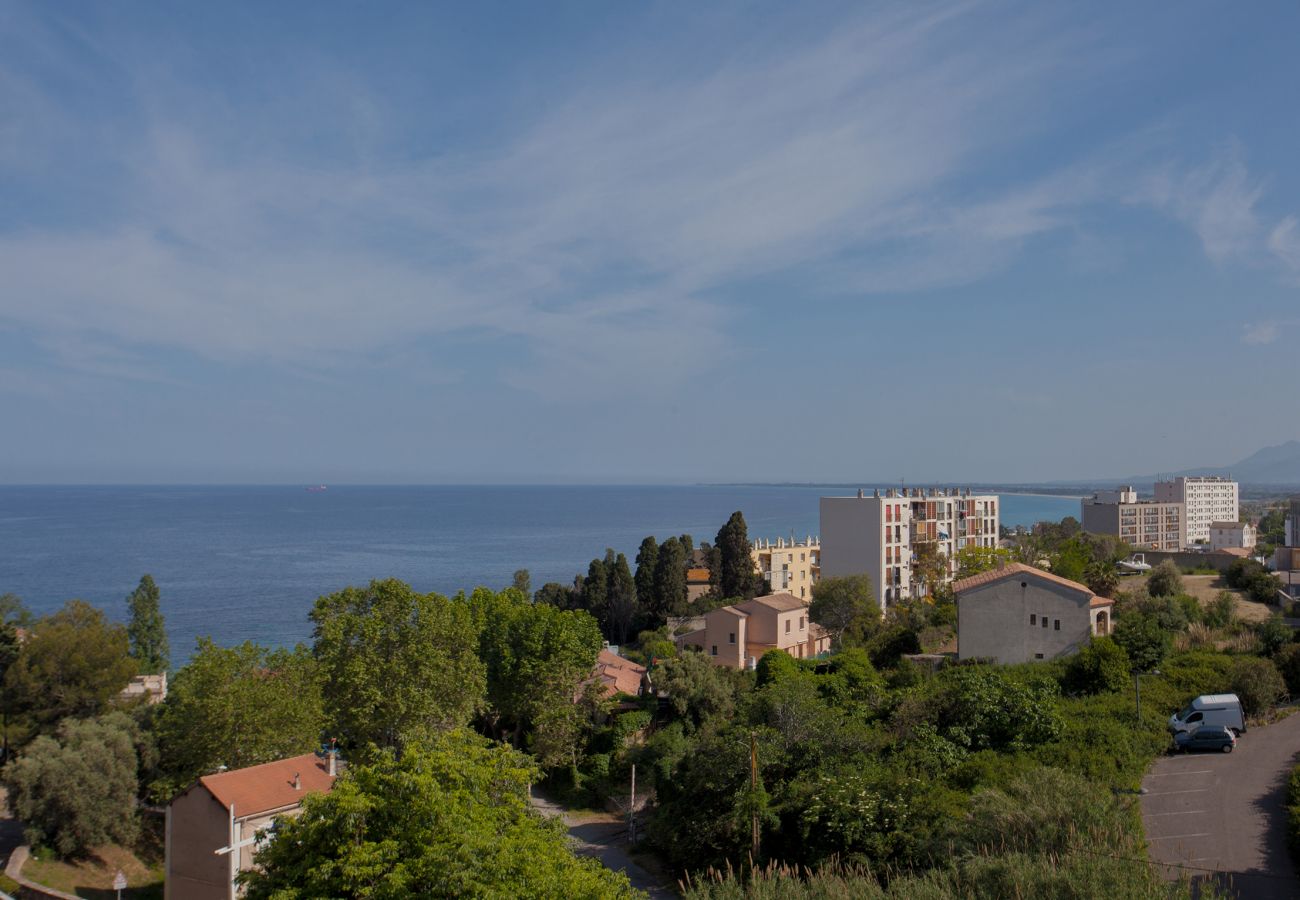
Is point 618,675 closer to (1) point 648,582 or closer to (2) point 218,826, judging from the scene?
(2) point 218,826

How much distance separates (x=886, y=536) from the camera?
2143 inches

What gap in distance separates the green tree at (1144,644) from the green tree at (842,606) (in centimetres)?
1658

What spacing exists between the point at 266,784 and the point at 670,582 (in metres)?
35.5

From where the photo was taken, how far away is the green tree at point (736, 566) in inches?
2178

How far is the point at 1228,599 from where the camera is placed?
105ft

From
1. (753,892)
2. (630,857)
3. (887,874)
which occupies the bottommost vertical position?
(630,857)

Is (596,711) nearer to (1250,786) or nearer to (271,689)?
(271,689)

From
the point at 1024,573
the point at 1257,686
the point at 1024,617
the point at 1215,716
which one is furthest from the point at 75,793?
the point at 1257,686

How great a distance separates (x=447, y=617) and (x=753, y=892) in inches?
606

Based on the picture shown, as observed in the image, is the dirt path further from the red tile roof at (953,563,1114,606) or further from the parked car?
the red tile roof at (953,563,1114,606)

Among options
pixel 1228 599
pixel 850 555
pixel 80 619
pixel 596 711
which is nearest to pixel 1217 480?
pixel 850 555

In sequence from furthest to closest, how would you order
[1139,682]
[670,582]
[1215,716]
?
[670,582]
[1139,682]
[1215,716]

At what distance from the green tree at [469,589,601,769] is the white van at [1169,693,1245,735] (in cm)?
1542

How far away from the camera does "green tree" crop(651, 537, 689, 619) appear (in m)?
52.8
